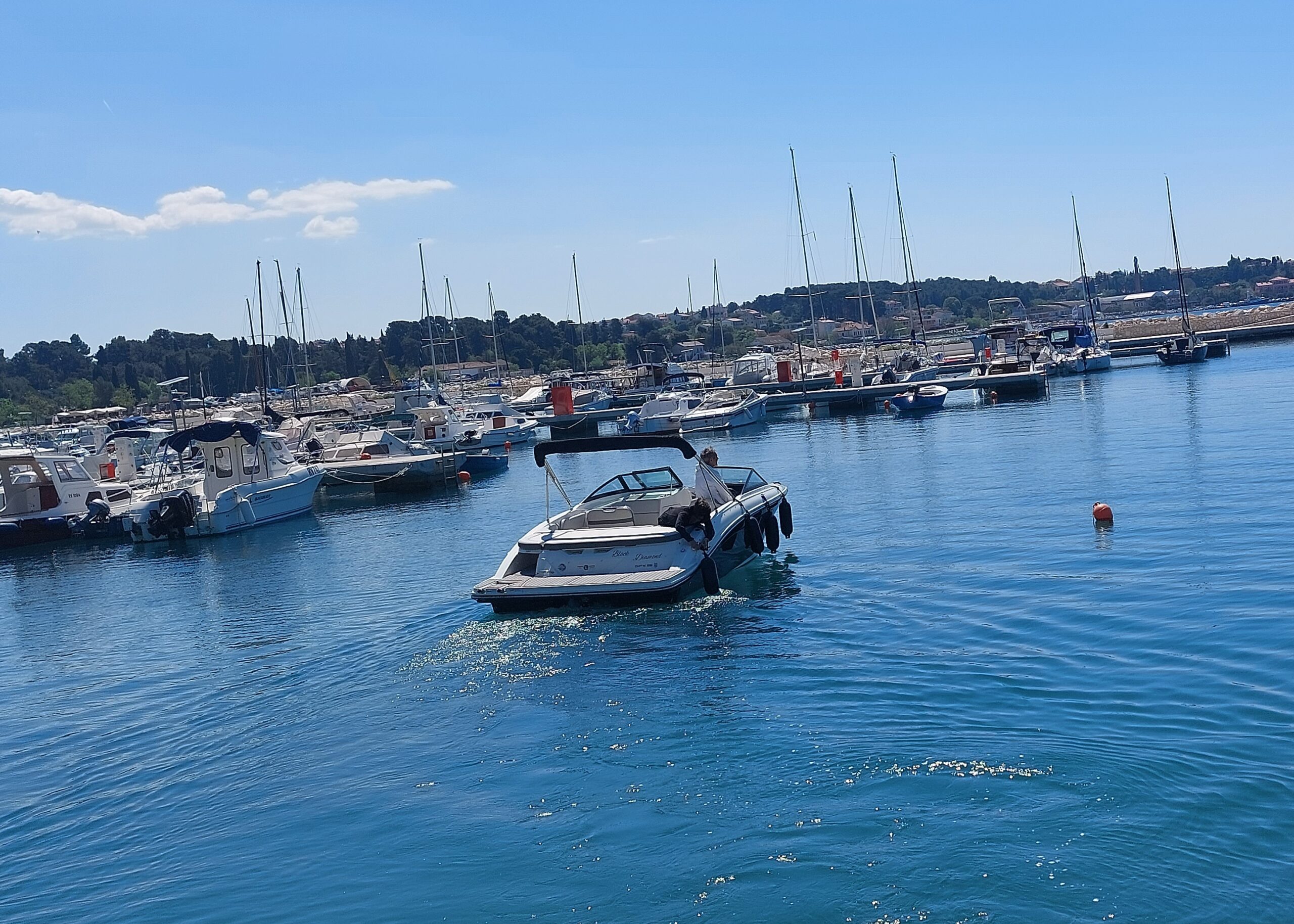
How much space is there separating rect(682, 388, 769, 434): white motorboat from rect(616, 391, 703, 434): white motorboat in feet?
1.91

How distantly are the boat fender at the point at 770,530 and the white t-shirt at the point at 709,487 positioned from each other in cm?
207

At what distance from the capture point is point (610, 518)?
20828 millimetres

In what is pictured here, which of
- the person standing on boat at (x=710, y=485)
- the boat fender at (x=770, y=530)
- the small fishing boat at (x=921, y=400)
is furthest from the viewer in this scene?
the small fishing boat at (x=921, y=400)

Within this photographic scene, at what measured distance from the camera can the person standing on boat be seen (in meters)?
22.2

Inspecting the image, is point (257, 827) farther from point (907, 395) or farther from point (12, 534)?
point (907, 395)

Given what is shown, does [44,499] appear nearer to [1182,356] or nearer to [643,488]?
[643,488]

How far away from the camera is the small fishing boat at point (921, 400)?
69.9 meters

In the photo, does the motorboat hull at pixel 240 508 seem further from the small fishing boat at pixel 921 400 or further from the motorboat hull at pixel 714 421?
the small fishing boat at pixel 921 400

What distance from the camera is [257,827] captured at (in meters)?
11.2

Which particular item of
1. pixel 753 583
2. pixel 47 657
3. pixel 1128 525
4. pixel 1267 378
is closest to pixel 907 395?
pixel 1267 378

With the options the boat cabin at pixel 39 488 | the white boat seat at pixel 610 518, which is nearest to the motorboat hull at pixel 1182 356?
the boat cabin at pixel 39 488

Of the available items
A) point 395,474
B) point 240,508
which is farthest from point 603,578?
point 395,474

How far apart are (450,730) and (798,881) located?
5.69m

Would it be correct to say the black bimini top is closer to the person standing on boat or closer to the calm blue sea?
the person standing on boat
